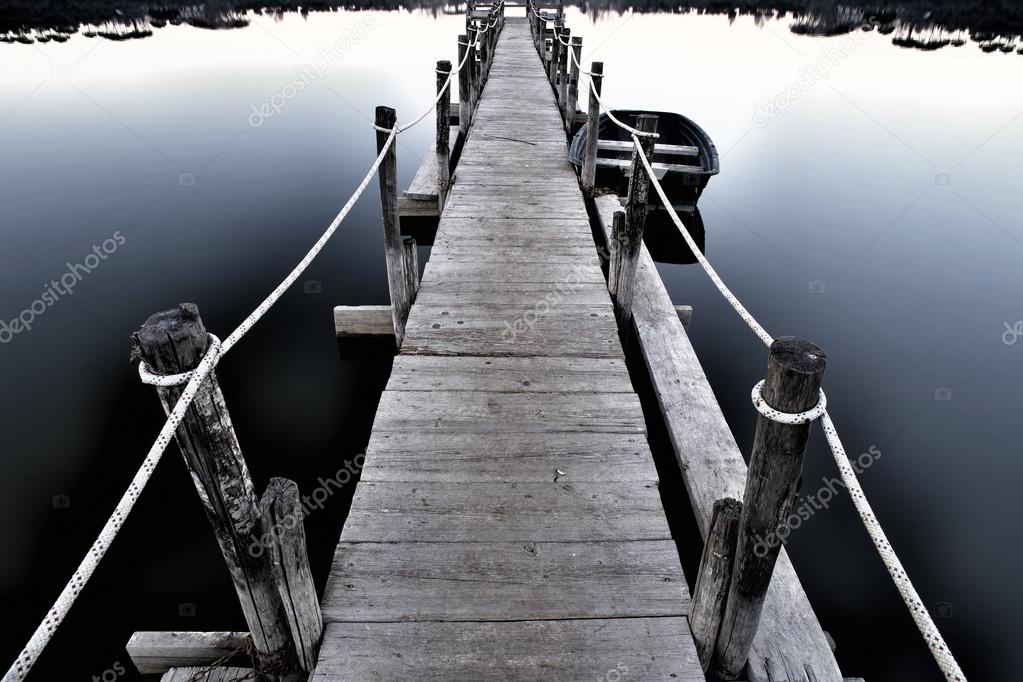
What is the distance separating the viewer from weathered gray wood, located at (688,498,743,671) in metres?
2.05

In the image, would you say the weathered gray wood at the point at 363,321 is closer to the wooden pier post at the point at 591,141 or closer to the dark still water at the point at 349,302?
the dark still water at the point at 349,302

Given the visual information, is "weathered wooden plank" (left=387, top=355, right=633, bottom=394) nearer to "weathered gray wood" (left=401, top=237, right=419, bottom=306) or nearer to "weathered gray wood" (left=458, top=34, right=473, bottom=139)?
"weathered gray wood" (left=401, top=237, right=419, bottom=306)

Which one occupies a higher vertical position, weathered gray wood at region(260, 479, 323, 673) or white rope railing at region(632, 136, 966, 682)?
Answer: white rope railing at region(632, 136, 966, 682)

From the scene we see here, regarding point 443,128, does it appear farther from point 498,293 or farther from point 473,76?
point 473,76

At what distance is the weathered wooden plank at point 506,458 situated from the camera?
124 inches

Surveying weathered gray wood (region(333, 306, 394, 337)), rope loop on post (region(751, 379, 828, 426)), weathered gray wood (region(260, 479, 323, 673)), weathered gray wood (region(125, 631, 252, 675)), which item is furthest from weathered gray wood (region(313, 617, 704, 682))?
weathered gray wood (region(333, 306, 394, 337))

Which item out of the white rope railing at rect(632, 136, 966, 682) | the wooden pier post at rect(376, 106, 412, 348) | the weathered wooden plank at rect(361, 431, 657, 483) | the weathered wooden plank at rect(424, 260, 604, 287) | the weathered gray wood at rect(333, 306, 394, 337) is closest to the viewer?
the white rope railing at rect(632, 136, 966, 682)

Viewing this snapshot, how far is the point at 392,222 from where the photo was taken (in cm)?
468

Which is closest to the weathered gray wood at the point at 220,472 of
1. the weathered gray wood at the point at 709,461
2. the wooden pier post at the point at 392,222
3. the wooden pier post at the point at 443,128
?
the weathered gray wood at the point at 709,461

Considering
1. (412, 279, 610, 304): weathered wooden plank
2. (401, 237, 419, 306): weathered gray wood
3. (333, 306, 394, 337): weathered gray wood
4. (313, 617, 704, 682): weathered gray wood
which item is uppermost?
(401, 237, 419, 306): weathered gray wood

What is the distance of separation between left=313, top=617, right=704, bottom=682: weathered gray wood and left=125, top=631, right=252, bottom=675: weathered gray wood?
1.38 feet

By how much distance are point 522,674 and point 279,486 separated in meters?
1.22

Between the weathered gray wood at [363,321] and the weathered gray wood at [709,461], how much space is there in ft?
7.97

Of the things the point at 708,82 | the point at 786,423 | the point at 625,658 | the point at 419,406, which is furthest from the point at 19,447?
the point at 708,82
